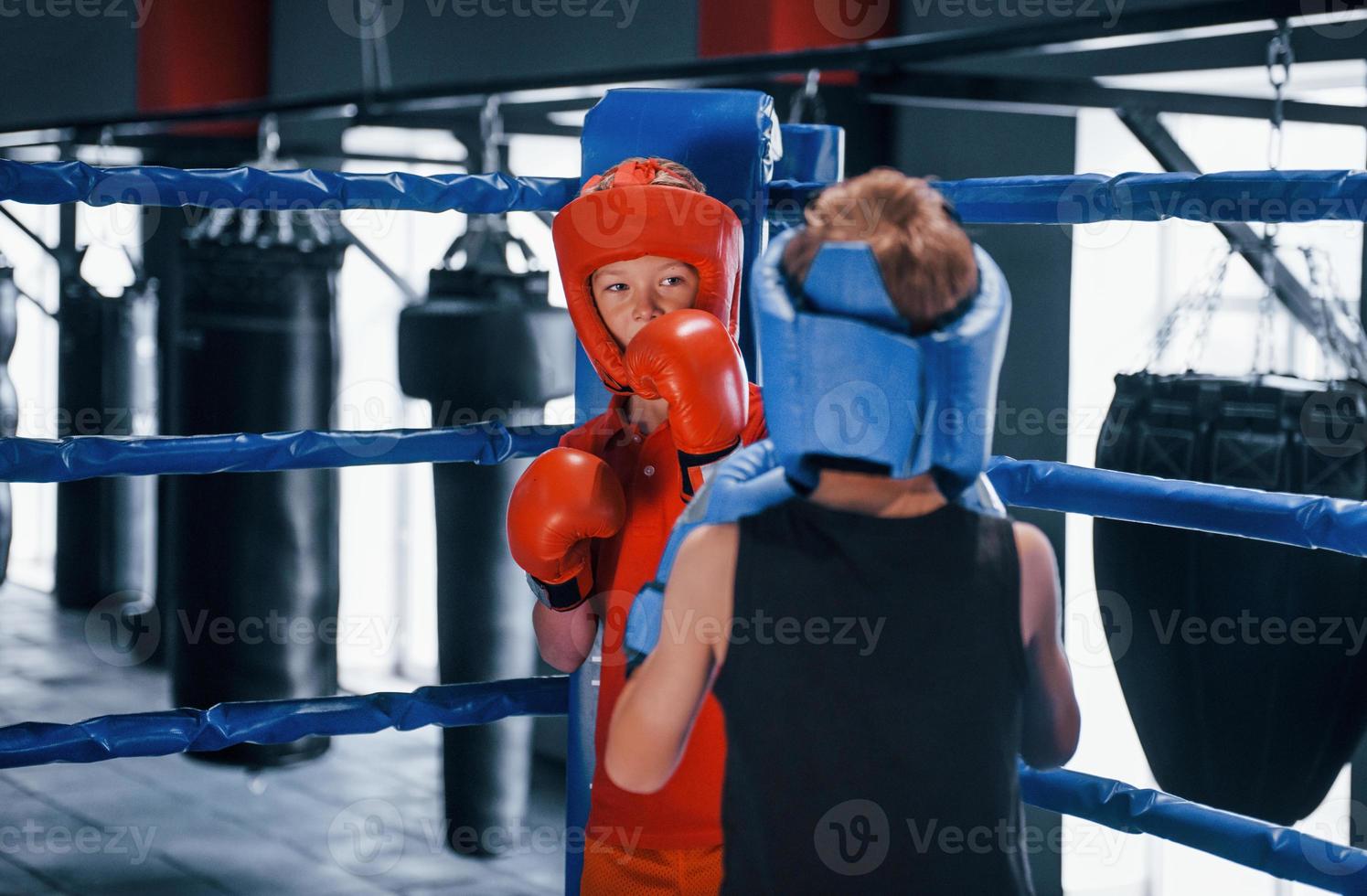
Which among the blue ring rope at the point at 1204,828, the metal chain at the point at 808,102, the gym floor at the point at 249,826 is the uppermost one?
the metal chain at the point at 808,102

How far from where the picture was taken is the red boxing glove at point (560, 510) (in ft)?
3.86

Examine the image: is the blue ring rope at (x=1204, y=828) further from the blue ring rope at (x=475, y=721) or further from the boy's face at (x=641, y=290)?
the boy's face at (x=641, y=290)

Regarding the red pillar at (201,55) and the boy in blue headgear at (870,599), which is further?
the red pillar at (201,55)

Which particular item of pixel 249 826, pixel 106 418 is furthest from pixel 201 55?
pixel 249 826

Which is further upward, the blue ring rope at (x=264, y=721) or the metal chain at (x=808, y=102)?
the metal chain at (x=808, y=102)

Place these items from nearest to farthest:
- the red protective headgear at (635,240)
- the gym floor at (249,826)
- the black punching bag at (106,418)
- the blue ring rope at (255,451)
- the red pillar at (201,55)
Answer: the red protective headgear at (635,240)
the blue ring rope at (255,451)
the gym floor at (249,826)
the red pillar at (201,55)
the black punching bag at (106,418)

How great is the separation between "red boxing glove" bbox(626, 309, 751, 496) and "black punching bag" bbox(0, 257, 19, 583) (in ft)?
12.9

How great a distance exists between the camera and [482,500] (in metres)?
2.92

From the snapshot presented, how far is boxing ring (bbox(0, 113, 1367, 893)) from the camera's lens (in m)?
1.20

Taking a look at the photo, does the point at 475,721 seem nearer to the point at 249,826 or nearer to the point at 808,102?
the point at 808,102

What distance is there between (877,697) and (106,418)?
4.99 metres

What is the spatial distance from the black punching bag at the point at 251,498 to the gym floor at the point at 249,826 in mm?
196

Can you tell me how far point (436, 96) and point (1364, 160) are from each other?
234 cm

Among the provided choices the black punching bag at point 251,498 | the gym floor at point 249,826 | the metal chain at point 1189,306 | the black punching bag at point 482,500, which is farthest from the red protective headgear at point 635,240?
the black punching bag at point 251,498
